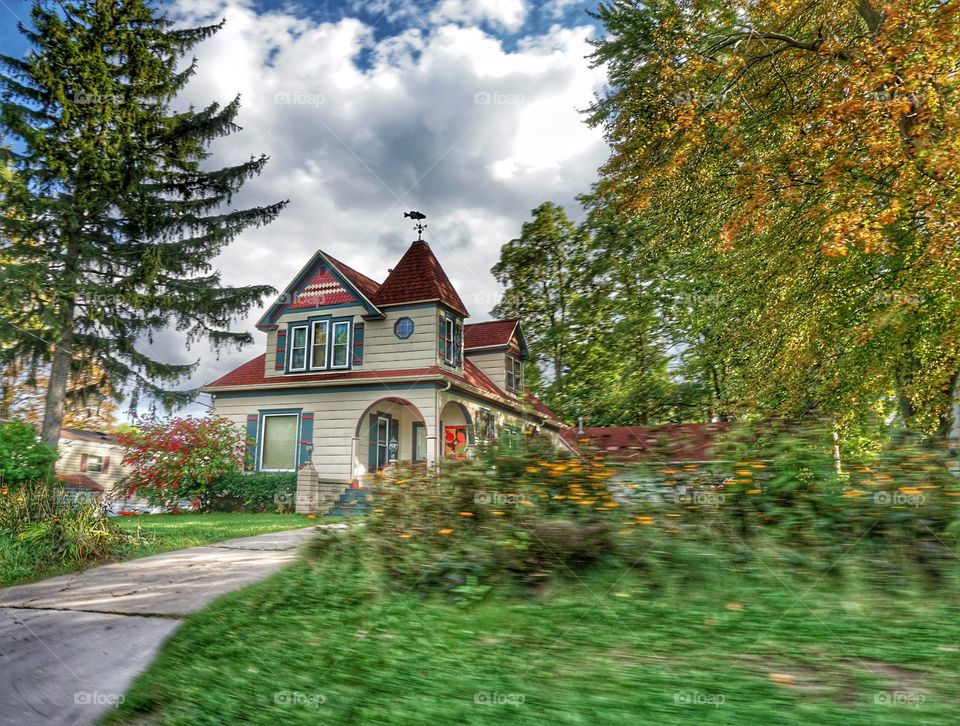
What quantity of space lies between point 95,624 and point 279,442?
1483 centimetres

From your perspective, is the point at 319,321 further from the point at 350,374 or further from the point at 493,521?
the point at 493,521

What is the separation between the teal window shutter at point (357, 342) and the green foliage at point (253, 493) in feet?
13.4

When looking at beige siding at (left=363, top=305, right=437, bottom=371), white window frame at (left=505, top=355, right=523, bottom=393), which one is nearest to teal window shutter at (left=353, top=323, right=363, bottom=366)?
beige siding at (left=363, top=305, right=437, bottom=371)

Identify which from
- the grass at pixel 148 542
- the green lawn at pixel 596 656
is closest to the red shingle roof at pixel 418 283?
the grass at pixel 148 542

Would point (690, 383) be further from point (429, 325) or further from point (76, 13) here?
point (76, 13)

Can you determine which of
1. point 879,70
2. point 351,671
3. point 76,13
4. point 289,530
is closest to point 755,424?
point 351,671

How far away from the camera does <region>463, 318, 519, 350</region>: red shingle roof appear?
25.2 metres

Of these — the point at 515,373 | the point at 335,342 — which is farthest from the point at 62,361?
the point at 515,373

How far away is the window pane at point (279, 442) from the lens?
19836 millimetres

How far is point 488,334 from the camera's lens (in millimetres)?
25625

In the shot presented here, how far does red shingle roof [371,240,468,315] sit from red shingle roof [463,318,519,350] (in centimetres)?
409

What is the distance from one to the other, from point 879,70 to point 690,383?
63.7 ft

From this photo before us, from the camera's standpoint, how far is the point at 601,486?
592 centimetres

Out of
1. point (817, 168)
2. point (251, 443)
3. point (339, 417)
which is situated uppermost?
point (817, 168)
